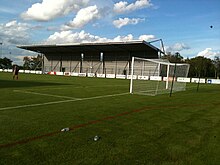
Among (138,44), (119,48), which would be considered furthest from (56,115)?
(119,48)

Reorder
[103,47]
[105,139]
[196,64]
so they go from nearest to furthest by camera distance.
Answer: [105,139] → [103,47] → [196,64]

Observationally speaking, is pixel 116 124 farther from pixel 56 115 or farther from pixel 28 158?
pixel 28 158

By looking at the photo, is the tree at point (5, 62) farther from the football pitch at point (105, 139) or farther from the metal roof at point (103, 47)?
the football pitch at point (105, 139)

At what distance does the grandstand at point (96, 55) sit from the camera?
65588 mm

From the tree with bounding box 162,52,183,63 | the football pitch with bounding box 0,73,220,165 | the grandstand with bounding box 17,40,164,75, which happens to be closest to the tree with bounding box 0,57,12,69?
the grandstand with bounding box 17,40,164,75

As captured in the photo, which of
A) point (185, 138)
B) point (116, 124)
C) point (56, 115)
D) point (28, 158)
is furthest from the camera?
point (56, 115)

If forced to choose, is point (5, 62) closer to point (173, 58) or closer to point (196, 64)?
point (173, 58)

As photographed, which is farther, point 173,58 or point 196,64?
point 173,58

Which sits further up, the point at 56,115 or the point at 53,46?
the point at 53,46

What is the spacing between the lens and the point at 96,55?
7644 centimetres

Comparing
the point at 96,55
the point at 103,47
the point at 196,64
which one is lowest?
the point at 196,64

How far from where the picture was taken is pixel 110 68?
74.4 meters

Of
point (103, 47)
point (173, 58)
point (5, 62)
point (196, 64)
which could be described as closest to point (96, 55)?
point (103, 47)

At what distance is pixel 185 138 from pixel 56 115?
4344 millimetres
